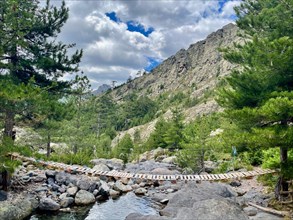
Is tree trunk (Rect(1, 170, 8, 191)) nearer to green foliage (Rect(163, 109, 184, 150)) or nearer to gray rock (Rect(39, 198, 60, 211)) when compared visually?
gray rock (Rect(39, 198, 60, 211))

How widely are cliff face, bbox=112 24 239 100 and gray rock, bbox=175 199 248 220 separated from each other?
92978mm

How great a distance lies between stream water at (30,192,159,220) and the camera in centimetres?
911

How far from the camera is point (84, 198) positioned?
1066cm

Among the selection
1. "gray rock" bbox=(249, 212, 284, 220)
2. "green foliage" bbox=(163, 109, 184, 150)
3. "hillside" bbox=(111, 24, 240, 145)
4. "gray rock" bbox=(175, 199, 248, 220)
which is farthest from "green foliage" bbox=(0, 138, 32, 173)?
"hillside" bbox=(111, 24, 240, 145)

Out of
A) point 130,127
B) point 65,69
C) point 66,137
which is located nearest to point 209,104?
point 130,127

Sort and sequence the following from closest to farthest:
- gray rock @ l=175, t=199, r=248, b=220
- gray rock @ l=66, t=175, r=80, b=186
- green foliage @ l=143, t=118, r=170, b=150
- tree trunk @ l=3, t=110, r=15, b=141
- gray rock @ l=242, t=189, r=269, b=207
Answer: gray rock @ l=175, t=199, r=248, b=220 → gray rock @ l=242, t=189, r=269, b=207 → tree trunk @ l=3, t=110, r=15, b=141 → gray rock @ l=66, t=175, r=80, b=186 → green foliage @ l=143, t=118, r=170, b=150

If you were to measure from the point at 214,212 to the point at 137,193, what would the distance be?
6.47m

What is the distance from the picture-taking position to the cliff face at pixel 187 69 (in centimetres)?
10581

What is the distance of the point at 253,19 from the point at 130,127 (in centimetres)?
4948

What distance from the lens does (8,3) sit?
342 inches

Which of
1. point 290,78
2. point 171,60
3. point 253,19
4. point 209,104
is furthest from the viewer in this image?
point 171,60

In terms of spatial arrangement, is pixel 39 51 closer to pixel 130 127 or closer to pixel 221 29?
pixel 130 127

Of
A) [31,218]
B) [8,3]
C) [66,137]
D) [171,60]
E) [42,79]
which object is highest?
[171,60]

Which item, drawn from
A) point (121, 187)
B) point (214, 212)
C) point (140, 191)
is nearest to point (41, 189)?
point (121, 187)
